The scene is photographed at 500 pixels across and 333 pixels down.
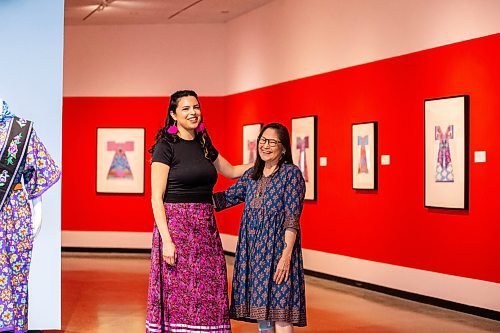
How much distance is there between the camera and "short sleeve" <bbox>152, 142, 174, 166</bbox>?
5.48m

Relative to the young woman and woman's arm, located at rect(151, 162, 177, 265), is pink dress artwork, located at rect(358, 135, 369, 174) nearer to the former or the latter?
the young woman

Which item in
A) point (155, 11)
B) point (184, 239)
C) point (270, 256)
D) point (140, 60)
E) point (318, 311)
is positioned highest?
point (155, 11)

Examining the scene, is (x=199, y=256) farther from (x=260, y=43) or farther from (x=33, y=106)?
(x=260, y=43)

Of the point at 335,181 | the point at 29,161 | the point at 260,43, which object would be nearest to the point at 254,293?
the point at 29,161

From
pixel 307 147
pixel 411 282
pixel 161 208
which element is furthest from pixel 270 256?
pixel 307 147

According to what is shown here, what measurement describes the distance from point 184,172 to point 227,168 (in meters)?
0.57

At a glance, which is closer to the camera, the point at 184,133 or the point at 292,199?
the point at 184,133

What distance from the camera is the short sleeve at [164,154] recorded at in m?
5.48

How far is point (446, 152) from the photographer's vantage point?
32.6 feet

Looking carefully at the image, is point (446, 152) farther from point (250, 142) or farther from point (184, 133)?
point (250, 142)

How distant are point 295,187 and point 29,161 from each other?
63.3 inches

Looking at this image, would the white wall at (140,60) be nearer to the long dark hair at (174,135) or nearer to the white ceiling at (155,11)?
the white ceiling at (155,11)

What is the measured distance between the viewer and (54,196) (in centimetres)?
779

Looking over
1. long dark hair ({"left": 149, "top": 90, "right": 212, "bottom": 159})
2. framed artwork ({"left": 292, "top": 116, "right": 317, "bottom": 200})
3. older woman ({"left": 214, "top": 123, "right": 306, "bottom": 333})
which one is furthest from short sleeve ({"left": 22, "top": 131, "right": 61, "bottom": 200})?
framed artwork ({"left": 292, "top": 116, "right": 317, "bottom": 200})
